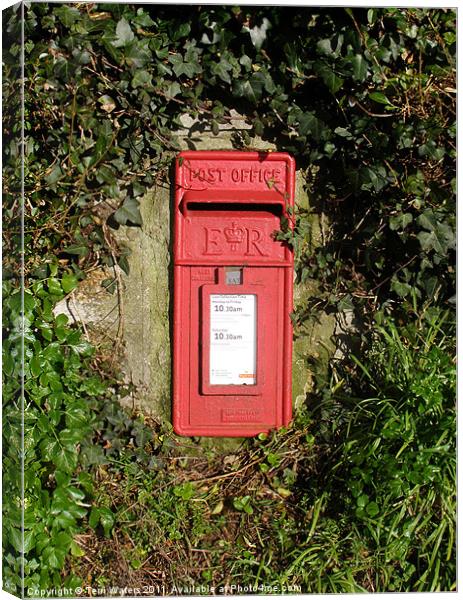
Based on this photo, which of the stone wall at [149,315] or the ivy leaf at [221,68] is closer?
the ivy leaf at [221,68]

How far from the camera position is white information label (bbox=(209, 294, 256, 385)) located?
300 cm

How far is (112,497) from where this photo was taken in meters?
3.00

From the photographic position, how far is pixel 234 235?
2.96m

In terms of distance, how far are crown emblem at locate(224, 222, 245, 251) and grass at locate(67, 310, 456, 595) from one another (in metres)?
0.72

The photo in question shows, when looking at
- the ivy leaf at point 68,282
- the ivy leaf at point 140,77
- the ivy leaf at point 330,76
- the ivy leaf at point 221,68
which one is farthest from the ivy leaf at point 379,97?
the ivy leaf at point 68,282

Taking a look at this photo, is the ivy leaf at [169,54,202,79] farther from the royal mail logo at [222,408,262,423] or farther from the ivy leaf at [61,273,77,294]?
the royal mail logo at [222,408,262,423]

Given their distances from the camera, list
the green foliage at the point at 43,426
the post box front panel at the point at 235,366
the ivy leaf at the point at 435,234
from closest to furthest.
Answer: the green foliage at the point at 43,426 < the ivy leaf at the point at 435,234 < the post box front panel at the point at 235,366

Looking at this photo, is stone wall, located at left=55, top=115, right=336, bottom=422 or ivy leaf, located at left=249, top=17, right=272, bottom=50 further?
stone wall, located at left=55, top=115, right=336, bottom=422

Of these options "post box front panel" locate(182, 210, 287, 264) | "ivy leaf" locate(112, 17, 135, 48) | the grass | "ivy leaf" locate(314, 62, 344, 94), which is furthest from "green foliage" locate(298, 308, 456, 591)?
"ivy leaf" locate(112, 17, 135, 48)

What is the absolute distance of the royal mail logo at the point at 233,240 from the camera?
296 cm

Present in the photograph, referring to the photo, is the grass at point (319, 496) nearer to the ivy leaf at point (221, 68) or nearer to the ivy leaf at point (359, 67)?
the ivy leaf at point (359, 67)

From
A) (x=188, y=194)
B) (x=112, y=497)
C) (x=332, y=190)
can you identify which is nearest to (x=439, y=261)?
(x=332, y=190)

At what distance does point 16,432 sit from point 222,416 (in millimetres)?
880

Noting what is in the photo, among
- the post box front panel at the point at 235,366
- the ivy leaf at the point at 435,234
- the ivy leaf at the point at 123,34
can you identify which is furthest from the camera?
the post box front panel at the point at 235,366
